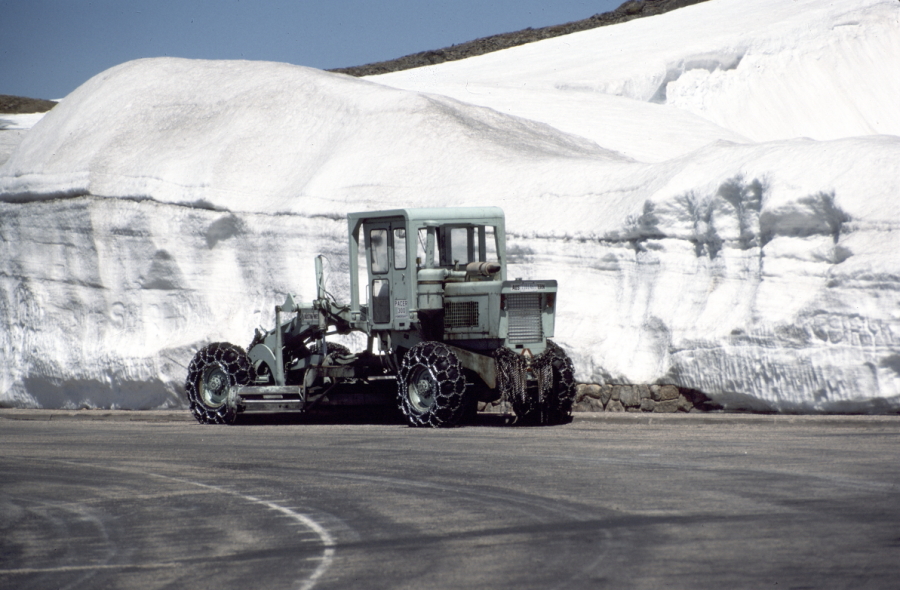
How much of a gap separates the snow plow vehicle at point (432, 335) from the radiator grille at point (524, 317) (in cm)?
1

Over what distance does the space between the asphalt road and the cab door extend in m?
2.59

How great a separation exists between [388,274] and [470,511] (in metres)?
8.50

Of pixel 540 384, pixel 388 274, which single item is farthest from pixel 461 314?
pixel 540 384

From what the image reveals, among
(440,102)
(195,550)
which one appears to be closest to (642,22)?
(440,102)

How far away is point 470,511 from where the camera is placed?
8.51m

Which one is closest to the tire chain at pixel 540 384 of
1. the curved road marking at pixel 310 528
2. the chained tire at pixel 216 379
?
the chained tire at pixel 216 379

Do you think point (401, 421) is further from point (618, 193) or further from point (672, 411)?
point (618, 193)

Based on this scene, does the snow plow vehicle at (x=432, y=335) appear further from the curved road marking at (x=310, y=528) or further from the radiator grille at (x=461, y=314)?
the curved road marking at (x=310, y=528)

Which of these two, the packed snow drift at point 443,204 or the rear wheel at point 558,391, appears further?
the packed snow drift at point 443,204

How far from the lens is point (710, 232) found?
18.1m

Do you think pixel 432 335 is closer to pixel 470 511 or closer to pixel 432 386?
pixel 432 386

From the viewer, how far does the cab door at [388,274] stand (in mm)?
16516

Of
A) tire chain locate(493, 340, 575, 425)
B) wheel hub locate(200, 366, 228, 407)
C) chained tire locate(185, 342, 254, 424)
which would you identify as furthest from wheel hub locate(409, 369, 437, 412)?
wheel hub locate(200, 366, 228, 407)

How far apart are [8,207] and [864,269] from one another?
19089 millimetres
